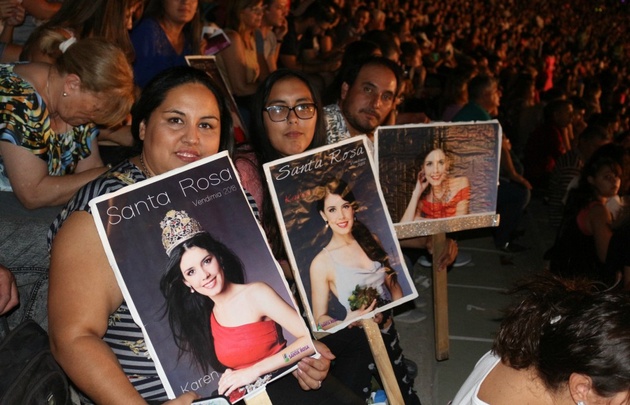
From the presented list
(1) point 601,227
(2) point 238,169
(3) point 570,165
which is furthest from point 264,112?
(3) point 570,165

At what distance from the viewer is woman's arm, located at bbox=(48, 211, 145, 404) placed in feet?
6.57

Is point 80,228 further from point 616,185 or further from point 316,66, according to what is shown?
point 316,66

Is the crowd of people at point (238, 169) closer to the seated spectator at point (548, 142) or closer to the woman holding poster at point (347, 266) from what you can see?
the woman holding poster at point (347, 266)

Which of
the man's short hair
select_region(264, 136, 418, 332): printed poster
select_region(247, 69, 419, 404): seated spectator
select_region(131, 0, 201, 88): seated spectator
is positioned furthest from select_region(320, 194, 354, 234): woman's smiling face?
select_region(131, 0, 201, 88): seated spectator

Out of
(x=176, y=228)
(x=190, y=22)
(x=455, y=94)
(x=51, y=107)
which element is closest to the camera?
(x=176, y=228)

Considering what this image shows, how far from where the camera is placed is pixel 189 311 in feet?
6.95

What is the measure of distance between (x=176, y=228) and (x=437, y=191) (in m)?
2.00

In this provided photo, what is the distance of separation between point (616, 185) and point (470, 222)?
207 cm

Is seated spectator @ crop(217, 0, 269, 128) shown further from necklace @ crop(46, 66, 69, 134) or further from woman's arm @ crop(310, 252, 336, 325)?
woman's arm @ crop(310, 252, 336, 325)

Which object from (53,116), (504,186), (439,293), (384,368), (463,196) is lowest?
(504,186)

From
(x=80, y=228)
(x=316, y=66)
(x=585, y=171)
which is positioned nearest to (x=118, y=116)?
(x=80, y=228)

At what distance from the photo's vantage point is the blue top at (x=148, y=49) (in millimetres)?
4555

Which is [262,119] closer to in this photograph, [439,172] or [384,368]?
[439,172]

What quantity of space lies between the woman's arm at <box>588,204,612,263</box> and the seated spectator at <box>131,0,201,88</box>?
307cm
